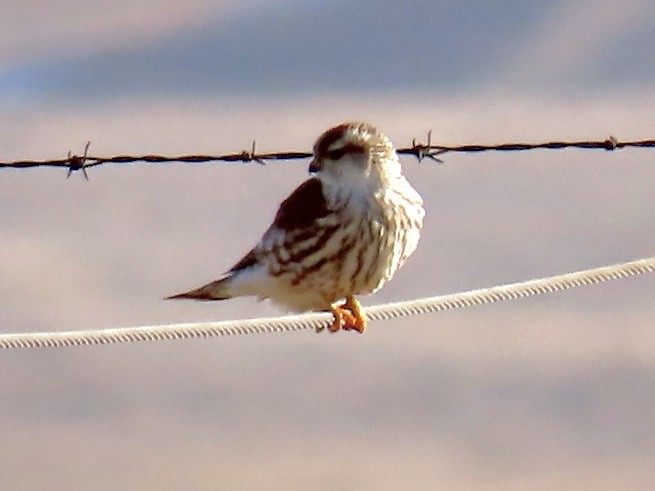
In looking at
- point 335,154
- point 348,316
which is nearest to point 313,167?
point 335,154

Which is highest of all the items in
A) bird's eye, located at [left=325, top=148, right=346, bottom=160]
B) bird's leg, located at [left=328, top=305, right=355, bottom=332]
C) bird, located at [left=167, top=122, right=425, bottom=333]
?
bird's eye, located at [left=325, top=148, right=346, bottom=160]

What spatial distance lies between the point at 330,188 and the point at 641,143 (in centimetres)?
125

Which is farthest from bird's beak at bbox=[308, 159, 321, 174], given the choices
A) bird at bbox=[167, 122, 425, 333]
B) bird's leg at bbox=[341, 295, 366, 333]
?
bird's leg at bbox=[341, 295, 366, 333]

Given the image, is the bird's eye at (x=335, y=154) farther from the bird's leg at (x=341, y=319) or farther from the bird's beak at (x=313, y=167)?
the bird's leg at (x=341, y=319)

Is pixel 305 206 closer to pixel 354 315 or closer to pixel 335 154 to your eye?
pixel 335 154

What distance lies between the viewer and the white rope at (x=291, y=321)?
5.52 meters

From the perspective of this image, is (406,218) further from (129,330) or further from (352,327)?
(129,330)

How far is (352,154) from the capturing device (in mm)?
6332

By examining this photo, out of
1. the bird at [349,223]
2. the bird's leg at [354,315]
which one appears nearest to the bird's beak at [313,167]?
the bird at [349,223]

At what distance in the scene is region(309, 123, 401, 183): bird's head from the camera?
20.6 feet

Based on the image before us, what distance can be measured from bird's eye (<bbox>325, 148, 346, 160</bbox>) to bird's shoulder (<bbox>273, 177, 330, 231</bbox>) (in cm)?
12

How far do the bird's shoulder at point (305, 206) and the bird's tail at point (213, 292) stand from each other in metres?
0.52

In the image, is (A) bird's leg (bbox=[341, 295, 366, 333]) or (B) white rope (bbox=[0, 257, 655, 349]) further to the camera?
(A) bird's leg (bbox=[341, 295, 366, 333])

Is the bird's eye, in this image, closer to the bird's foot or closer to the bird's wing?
the bird's wing
